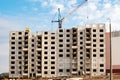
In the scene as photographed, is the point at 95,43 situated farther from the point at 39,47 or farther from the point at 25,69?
the point at 25,69

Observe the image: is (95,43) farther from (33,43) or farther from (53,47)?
(33,43)

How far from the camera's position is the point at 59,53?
144 meters

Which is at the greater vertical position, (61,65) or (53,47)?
(53,47)

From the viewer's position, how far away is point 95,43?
14038 cm

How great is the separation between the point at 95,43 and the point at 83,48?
6545 mm

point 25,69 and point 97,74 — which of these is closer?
point 97,74

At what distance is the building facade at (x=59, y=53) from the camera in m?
139

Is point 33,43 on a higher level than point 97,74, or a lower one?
higher

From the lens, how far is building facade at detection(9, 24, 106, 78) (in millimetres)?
139375

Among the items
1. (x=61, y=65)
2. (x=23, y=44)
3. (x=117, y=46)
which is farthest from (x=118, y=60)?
(x=23, y=44)

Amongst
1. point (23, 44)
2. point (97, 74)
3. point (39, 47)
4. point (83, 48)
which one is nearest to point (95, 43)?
point (83, 48)

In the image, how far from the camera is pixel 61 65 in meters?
142

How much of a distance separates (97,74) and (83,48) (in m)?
15.1

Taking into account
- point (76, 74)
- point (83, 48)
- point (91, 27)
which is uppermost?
point (91, 27)
